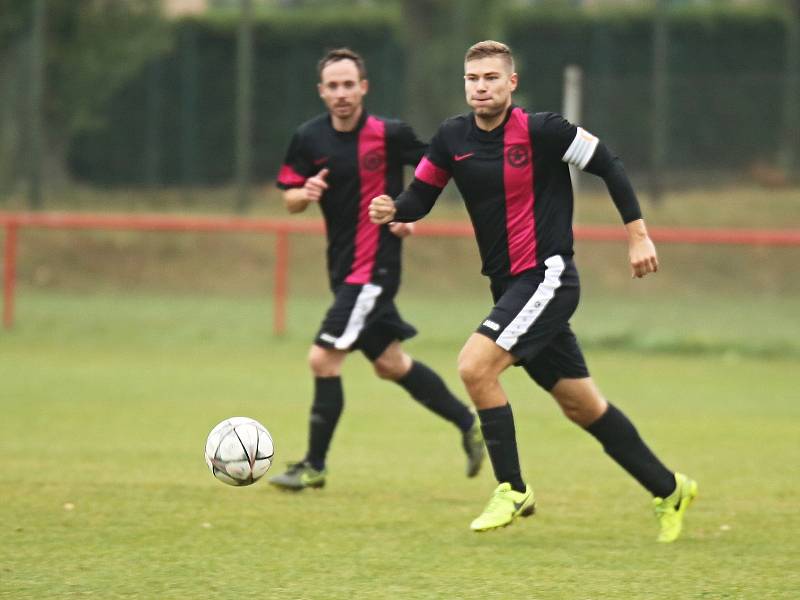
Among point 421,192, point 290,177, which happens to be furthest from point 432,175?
point 290,177

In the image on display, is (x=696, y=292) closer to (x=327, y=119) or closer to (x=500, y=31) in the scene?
(x=500, y=31)

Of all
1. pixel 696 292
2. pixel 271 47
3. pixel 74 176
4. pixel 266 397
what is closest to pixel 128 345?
pixel 266 397

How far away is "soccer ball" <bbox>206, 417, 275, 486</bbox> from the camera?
6.27 meters

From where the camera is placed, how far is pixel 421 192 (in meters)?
6.32

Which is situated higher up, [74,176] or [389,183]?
[389,183]

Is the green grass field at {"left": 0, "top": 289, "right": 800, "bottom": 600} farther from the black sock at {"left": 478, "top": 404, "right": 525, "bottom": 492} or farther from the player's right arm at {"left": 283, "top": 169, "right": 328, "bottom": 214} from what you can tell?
the player's right arm at {"left": 283, "top": 169, "right": 328, "bottom": 214}

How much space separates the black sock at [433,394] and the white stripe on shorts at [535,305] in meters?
1.88

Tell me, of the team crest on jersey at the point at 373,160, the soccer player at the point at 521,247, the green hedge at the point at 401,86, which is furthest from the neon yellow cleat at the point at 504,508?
the green hedge at the point at 401,86

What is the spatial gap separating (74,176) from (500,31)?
25.7 ft

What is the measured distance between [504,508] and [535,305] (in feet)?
2.76

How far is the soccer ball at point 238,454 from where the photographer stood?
6.27m

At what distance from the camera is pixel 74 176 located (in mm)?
23062

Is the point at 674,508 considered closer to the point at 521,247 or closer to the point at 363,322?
the point at 521,247

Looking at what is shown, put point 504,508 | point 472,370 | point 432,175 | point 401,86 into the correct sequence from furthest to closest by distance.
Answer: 1. point 401,86
2. point 432,175
3. point 472,370
4. point 504,508
